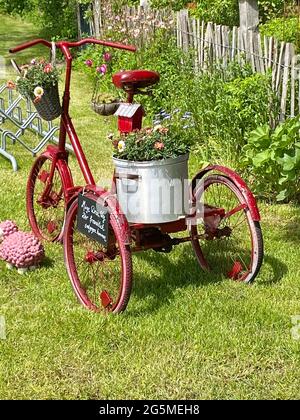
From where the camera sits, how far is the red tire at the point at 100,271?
12.0 feet

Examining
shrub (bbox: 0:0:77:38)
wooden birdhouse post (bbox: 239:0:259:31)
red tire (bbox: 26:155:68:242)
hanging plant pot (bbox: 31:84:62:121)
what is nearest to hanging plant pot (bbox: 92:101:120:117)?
red tire (bbox: 26:155:68:242)

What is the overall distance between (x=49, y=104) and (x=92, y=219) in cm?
99

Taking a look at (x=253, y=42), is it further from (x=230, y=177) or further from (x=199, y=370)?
(x=199, y=370)

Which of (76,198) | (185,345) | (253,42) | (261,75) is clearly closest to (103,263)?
(76,198)

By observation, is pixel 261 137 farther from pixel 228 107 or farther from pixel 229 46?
pixel 229 46

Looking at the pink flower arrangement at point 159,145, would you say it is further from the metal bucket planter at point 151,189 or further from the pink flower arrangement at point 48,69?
the pink flower arrangement at point 48,69

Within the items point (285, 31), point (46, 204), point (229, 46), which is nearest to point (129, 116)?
point (46, 204)

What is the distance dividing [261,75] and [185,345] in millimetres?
3381

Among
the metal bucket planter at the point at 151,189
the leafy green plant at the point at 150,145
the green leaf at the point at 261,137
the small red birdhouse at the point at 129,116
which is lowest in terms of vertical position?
the green leaf at the point at 261,137

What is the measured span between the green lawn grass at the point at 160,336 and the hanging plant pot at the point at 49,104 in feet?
3.58

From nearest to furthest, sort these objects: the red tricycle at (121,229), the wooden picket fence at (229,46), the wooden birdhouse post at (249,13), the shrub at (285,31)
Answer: the red tricycle at (121,229)
the wooden picket fence at (229,46)
the shrub at (285,31)
the wooden birdhouse post at (249,13)

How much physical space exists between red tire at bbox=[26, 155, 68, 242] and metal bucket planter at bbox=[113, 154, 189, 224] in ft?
3.37

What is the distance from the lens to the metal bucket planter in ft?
12.1

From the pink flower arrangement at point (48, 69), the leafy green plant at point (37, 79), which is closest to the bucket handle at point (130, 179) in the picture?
the leafy green plant at point (37, 79)
